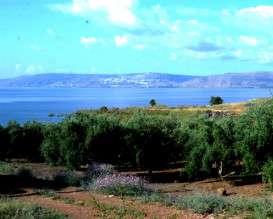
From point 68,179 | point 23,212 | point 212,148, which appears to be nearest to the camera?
point 23,212

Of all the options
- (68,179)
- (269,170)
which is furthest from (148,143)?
(269,170)

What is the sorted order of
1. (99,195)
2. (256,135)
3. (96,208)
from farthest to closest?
(256,135)
(99,195)
(96,208)

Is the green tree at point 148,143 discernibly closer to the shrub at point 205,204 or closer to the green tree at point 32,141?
the green tree at point 32,141

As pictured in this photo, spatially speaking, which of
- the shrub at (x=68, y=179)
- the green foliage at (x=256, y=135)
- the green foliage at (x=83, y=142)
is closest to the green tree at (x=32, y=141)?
the green foliage at (x=83, y=142)

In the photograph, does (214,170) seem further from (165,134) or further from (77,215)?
(77,215)

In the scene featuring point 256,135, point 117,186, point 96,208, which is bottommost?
point 96,208

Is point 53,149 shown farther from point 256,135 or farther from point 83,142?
point 256,135

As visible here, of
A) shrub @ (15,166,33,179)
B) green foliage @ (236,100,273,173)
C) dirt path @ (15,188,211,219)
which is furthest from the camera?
shrub @ (15,166,33,179)

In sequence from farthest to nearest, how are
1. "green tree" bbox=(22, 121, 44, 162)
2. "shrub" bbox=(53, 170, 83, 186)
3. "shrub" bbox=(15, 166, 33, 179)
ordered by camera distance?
"green tree" bbox=(22, 121, 44, 162), "shrub" bbox=(15, 166, 33, 179), "shrub" bbox=(53, 170, 83, 186)

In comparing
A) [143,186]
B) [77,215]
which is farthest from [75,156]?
[77,215]

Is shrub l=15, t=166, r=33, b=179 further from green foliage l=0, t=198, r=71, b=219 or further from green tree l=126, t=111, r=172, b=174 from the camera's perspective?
green foliage l=0, t=198, r=71, b=219

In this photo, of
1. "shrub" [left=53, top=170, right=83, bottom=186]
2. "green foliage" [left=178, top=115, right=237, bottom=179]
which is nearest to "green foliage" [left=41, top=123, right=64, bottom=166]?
"shrub" [left=53, top=170, right=83, bottom=186]

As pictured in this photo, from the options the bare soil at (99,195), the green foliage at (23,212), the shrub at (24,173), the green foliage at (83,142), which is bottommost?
the bare soil at (99,195)

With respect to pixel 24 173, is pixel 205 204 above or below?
below
